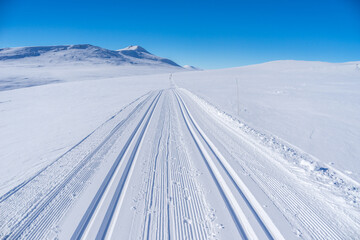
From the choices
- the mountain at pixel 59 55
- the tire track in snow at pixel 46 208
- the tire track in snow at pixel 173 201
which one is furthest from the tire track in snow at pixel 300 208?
the mountain at pixel 59 55

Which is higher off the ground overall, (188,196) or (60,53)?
(60,53)

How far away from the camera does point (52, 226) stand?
2.71 meters

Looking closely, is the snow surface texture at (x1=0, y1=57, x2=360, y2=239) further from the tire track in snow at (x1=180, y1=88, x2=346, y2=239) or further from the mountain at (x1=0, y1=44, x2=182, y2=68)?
the mountain at (x1=0, y1=44, x2=182, y2=68)

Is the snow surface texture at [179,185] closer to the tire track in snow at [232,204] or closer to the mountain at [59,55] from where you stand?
the tire track in snow at [232,204]

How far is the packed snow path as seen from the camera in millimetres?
2586

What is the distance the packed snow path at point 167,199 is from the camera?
102 inches

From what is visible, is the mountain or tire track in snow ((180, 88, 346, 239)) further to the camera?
the mountain

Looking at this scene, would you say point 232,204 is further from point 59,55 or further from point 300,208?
point 59,55

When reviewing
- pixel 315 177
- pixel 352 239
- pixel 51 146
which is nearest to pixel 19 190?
pixel 51 146

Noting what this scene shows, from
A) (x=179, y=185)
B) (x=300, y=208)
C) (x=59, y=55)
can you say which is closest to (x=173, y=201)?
(x=179, y=185)

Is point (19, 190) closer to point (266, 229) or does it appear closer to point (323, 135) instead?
point (266, 229)

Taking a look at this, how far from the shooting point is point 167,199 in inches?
125

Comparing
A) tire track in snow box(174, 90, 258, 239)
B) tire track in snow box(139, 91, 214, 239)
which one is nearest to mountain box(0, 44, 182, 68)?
tire track in snow box(139, 91, 214, 239)

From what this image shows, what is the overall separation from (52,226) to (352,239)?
440 cm
